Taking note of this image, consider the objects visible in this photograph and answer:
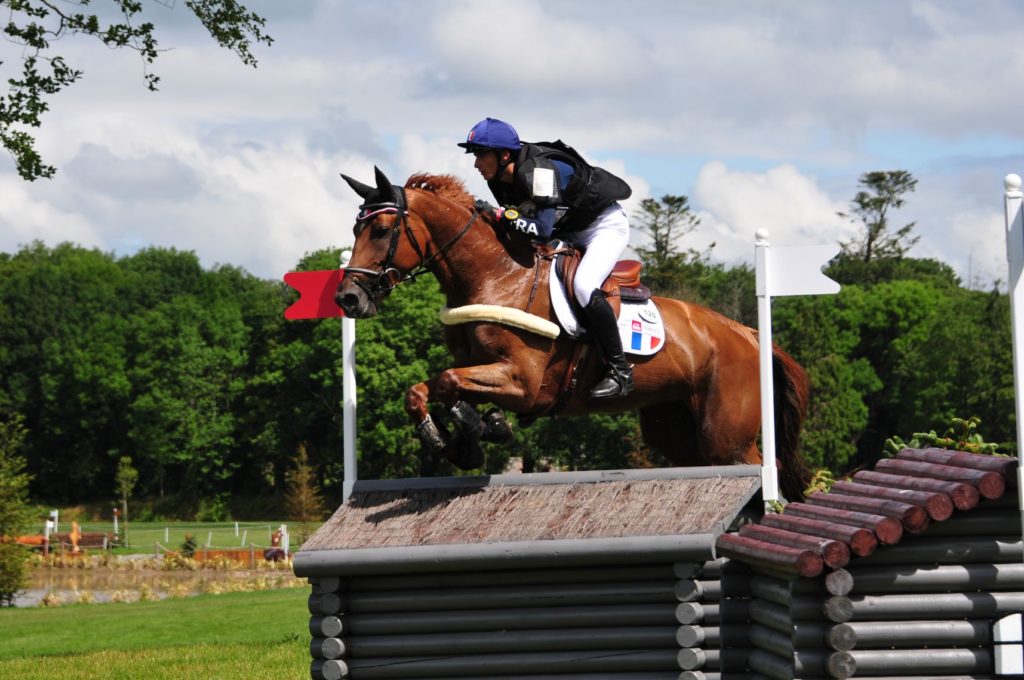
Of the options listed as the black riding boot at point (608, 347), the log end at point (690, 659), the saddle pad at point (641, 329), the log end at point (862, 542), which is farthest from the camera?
the saddle pad at point (641, 329)

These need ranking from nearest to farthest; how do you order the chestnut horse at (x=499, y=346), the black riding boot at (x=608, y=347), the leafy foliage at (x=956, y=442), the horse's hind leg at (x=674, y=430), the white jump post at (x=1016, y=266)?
the white jump post at (x=1016, y=266), the chestnut horse at (x=499, y=346), the black riding boot at (x=608, y=347), the leafy foliage at (x=956, y=442), the horse's hind leg at (x=674, y=430)

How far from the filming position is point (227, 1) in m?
11.2

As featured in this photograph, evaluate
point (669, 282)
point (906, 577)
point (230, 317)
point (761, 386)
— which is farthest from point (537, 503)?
point (230, 317)

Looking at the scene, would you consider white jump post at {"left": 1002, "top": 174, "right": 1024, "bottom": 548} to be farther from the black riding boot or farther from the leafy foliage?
the black riding boot

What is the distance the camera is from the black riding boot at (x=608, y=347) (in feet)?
23.9

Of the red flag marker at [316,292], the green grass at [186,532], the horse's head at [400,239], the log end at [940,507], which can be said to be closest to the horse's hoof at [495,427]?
the horse's head at [400,239]

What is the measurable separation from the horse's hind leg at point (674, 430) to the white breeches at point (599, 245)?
43.7 inches

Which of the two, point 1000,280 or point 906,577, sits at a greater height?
point 1000,280

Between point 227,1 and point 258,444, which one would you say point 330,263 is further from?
point 227,1

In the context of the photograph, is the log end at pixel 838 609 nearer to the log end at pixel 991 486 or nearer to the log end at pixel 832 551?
the log end at pixel 832 551

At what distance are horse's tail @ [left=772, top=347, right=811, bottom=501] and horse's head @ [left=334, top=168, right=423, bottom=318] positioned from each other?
2.45 m

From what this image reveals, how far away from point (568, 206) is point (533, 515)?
1.65 meters

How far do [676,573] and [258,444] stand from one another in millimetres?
43628

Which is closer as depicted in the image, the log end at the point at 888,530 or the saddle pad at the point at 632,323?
the log end at the point at 888,530
